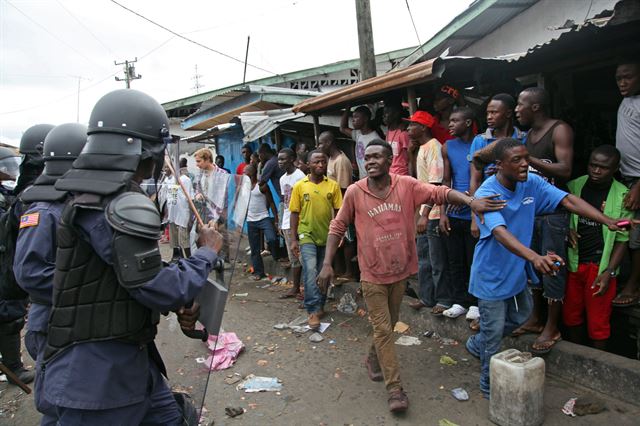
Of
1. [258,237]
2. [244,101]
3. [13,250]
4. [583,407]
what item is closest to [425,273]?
[583,407]

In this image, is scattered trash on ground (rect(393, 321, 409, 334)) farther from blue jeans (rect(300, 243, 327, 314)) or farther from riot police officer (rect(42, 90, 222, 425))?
riot police officer (rect(42, 90, 222, 425))

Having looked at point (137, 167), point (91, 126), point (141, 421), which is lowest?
point (141, 421)

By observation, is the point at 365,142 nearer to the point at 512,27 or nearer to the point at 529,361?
the point at 512,27

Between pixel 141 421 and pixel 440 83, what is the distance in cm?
433

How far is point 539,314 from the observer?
166 inches

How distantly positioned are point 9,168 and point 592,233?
5.39m

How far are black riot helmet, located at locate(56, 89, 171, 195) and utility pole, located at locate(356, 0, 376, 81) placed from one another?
5.77 meters

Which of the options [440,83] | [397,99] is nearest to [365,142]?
[397,99]

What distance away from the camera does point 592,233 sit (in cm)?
378

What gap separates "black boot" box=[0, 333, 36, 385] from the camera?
4.54m

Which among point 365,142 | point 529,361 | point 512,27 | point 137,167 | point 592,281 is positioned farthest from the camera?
point 512,27

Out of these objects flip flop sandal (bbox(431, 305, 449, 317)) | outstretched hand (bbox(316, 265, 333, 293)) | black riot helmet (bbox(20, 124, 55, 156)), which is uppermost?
black riot helmet (bbox(20, 124, 55, 156))

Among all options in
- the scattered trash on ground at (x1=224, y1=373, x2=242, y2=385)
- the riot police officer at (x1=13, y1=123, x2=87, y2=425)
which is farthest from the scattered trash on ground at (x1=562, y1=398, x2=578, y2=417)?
the riot police officer at (x1=13, y1=123, x2=87, y2=425)

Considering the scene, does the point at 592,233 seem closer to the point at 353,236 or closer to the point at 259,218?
the point at 353,236
